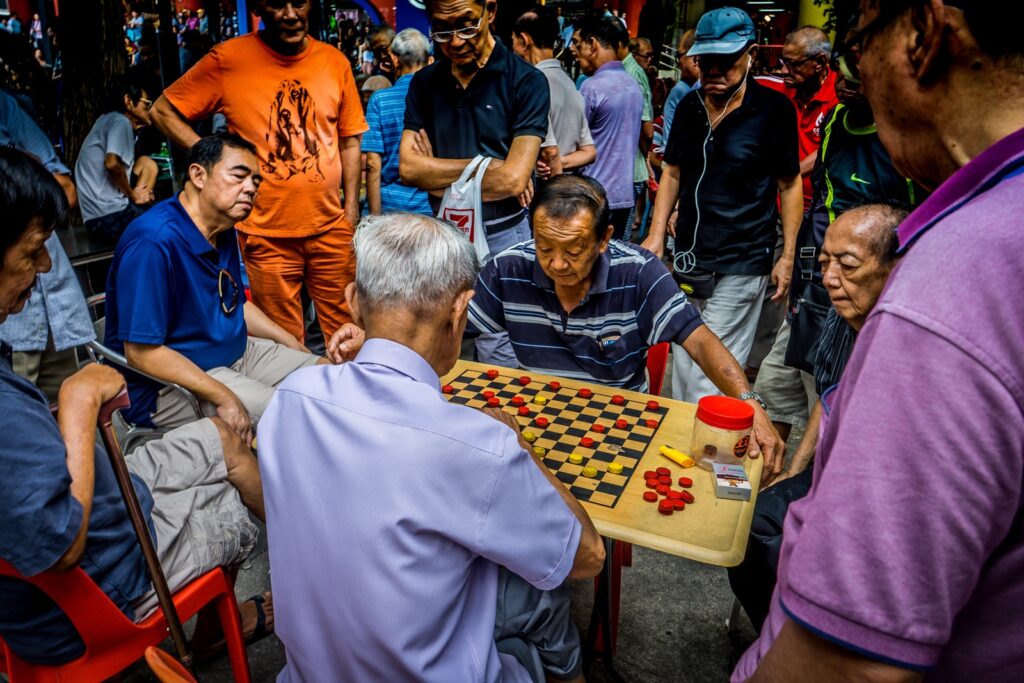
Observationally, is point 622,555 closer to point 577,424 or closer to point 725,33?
point 577,424

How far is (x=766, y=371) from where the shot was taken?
363cm

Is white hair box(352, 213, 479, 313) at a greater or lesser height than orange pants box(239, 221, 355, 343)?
greater

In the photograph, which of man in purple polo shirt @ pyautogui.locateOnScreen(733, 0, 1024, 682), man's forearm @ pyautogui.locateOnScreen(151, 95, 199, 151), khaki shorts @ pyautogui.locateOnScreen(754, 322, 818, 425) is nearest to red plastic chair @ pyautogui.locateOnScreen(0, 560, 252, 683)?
man in purple polo shirt @ pyautogui.locateOnScreen(733, 0, 1024, 682)

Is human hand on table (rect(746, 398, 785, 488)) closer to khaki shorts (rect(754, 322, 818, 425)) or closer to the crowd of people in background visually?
the crowd of people in background

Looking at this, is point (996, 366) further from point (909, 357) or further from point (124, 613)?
point (124, 613)

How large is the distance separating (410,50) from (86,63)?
10.1ft

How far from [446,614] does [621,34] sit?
17.3 feet

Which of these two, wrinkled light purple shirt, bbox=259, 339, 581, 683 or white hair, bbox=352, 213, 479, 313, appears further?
white hair, bbox=352, 213, 479, 313

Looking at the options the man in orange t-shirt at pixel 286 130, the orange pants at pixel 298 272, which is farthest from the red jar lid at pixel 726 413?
the man in orange t-shirt at pixel 286 130

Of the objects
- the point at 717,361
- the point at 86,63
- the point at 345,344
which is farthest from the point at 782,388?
the point at 86,63

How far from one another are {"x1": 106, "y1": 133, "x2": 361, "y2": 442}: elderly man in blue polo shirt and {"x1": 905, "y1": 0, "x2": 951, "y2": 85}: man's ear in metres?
2.19

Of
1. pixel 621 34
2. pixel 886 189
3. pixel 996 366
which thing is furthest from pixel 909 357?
pixel 621 34

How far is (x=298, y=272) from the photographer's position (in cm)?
404

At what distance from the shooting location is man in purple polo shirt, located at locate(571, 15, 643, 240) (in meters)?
5.30
